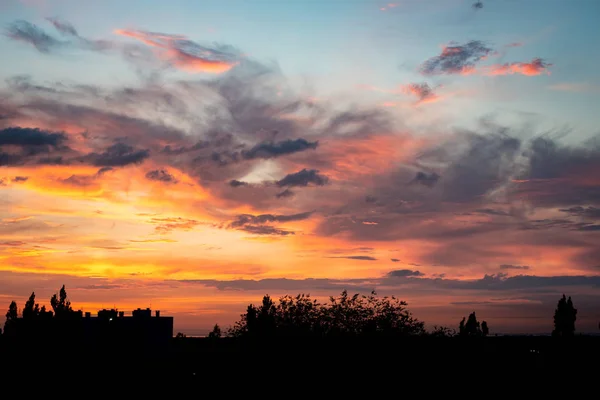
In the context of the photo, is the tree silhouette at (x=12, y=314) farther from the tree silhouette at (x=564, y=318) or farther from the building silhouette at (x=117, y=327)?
the tree silhouette at (x=564, y=318)

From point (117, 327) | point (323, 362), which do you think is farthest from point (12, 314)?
point (323, 362)

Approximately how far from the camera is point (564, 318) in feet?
372

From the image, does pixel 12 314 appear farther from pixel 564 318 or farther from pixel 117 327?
pixel 564 318

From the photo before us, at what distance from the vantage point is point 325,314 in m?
93.5

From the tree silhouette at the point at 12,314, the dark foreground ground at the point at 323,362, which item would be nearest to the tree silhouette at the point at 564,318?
the dark foreground ground at the point at 323,362

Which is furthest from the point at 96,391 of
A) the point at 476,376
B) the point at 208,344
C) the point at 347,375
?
the point at 208,344

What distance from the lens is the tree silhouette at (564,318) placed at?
11294 cm

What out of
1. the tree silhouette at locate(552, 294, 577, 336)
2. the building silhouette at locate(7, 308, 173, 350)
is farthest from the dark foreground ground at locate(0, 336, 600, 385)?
the tree silhouette at locate(552, 294, 577, 336)

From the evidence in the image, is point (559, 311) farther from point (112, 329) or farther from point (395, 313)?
point (112, 329)

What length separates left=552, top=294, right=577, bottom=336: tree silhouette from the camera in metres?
113

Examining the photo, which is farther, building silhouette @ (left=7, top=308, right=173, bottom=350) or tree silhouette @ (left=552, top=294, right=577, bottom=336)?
tree silhouette @ (left=552, top=294, right=577, bottom=336)

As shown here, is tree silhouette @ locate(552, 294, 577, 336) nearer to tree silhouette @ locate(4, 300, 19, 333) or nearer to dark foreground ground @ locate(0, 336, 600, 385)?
dark foreground ground @ locate(0, 336, 600, 385)

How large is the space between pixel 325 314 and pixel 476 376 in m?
39.4

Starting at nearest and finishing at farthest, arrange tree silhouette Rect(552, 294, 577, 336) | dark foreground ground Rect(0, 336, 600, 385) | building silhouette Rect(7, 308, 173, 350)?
dark foreground ground Rect(0, 336, 600, 385)
building silhouette Rect(7, 308, 173, 350)
tree silhouette Rect(552, 294, 577, 336)
